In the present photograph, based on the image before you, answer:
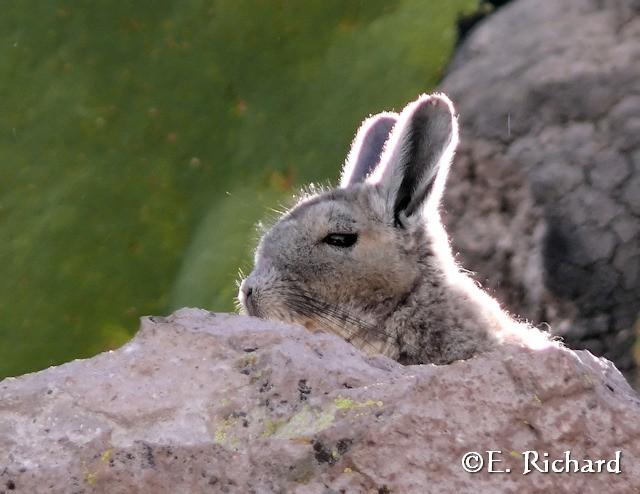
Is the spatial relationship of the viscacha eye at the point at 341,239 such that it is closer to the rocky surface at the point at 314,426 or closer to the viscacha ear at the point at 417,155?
the viscacha ear at the point at 417,155

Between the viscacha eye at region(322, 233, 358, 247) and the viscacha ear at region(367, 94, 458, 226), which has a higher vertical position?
the viscacha ear at region(367, 94, 458, 226)

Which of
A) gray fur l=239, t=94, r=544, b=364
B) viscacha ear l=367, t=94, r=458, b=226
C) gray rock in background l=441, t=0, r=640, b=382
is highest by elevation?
viscacha ear l=367, t=94, r=458, b=226

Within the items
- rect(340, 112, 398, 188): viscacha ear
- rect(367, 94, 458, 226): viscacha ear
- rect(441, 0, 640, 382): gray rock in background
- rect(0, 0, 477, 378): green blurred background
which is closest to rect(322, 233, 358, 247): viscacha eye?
→ rect(367, 94, 458, 226): viscacha ear

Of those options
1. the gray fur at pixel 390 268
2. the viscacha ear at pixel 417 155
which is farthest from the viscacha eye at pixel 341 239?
the viscacha ear at pixel 417 155

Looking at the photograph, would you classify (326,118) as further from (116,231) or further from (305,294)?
(305,294)

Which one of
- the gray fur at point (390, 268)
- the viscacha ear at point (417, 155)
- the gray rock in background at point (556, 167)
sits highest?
the viscacha ear at point (417, 155)

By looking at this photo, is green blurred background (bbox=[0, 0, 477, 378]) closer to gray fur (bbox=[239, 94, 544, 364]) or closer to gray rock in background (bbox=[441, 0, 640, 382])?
gray rock in background (bbox=[441, 0, 640, 382])
